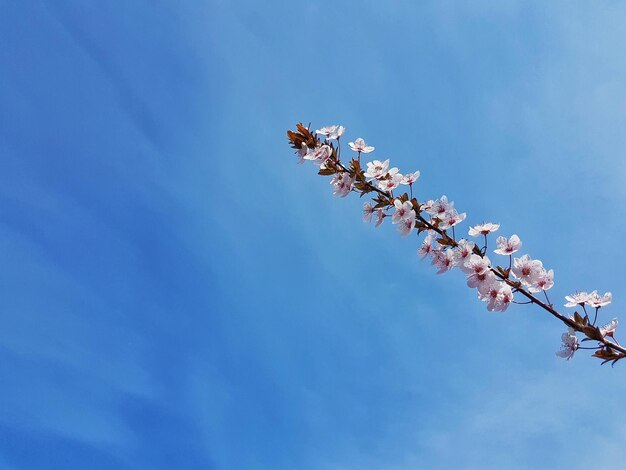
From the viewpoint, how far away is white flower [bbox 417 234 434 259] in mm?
5374

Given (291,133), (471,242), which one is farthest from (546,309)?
(291,133)

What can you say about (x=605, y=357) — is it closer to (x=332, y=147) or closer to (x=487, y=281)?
(x=487, y=281)

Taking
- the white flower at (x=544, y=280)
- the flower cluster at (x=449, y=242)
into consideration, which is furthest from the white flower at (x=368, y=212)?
the white flower at (x=544, y=280)

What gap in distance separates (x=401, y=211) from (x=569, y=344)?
206cm

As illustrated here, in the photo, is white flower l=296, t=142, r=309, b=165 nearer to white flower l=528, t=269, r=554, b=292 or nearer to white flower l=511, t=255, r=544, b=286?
white flower l=511, t=255, r=544, b=286

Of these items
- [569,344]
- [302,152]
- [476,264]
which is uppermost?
[302,152]

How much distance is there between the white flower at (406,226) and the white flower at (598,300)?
1786mm

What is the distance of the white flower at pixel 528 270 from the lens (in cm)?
482

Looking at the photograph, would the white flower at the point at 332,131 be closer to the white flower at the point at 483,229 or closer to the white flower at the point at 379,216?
the white flower at the point at 379,216

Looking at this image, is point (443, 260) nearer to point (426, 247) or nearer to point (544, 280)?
point (426, 247)

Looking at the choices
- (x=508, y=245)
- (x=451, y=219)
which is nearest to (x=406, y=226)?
(x=451, y=219)

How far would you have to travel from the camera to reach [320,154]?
5.84 meters

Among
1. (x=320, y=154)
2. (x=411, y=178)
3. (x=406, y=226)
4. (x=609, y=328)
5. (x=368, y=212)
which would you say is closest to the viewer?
(x=609, y=328)

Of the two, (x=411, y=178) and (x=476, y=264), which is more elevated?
(x=411, y=178)
